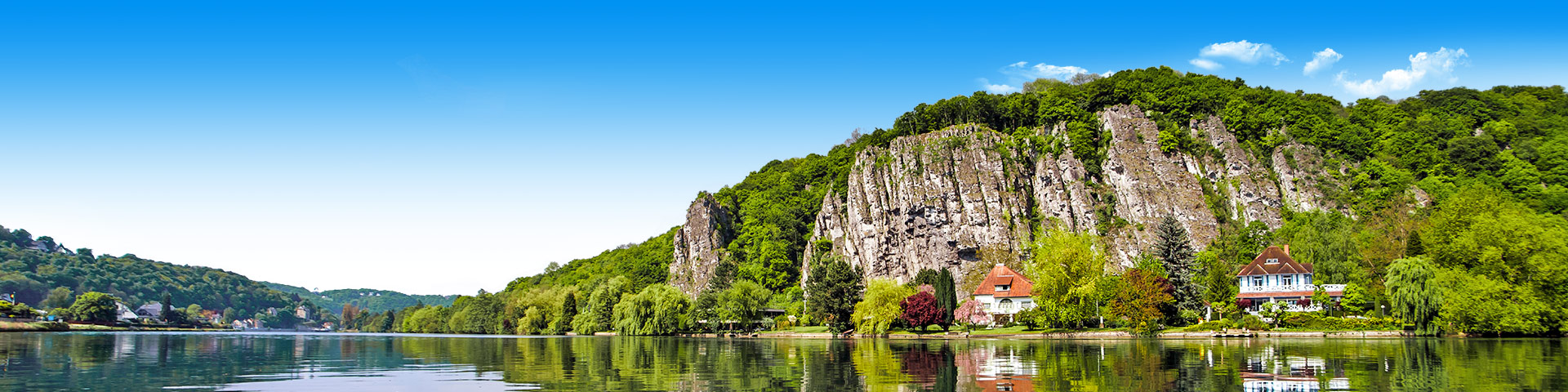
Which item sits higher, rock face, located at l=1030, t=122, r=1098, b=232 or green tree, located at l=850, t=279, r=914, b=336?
rock face, located at l=1030, t=122, r=1098, b=232

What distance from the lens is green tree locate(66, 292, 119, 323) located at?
140750mm

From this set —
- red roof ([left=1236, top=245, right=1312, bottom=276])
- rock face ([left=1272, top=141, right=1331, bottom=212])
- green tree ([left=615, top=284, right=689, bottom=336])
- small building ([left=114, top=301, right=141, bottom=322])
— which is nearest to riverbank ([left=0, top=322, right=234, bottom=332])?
small building ([left=114, top=301, right=141, bottom=322])

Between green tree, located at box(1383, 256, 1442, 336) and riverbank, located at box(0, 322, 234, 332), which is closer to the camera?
green tree, located at box(1383, 256, 1442, 336)

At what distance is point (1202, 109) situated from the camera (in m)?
132

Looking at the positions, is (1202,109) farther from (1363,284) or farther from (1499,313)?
(1499,313)

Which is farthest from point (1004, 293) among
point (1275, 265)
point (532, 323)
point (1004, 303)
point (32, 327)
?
point (32, 327)

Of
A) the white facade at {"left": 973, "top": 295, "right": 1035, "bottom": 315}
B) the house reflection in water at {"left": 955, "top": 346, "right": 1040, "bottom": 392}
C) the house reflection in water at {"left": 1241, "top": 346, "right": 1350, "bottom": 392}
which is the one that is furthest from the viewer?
the white facade at {"left": 973, "top": 295, "right": 1035, "bottom": 315}

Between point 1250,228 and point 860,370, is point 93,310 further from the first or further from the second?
point 1250,228

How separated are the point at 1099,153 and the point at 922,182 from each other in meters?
27.2

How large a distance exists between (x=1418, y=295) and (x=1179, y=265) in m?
18.7

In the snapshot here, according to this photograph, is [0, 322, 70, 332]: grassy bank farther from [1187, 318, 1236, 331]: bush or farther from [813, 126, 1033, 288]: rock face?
[1187, 318, 1236, 331]: bush

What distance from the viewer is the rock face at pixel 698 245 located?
501ft

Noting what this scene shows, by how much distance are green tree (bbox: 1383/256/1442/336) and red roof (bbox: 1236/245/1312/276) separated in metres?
18.3

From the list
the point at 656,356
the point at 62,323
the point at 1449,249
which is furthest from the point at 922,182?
the point at 62,323
